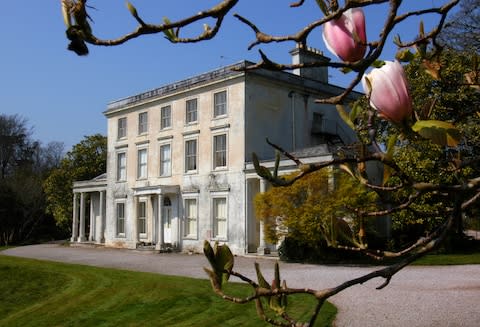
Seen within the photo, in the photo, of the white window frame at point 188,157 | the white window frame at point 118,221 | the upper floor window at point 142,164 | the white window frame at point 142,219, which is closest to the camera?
the white window frame at point 188,157

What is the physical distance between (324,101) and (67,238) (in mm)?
46550

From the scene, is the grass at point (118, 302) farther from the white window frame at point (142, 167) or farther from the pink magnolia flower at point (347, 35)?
the white window frame at point (142, 167)

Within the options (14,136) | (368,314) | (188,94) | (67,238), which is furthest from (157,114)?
(14,136)

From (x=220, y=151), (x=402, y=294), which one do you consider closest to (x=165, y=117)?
(x=220, y=151)

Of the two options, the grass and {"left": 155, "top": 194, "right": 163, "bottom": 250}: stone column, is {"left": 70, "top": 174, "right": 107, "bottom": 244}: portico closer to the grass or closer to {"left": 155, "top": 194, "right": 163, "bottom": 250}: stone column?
{"left": 155, "top": 194, "right": 163, "bottom": 250}: stone column

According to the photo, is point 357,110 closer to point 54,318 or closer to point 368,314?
point 368,314

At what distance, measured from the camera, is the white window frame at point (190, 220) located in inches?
1119

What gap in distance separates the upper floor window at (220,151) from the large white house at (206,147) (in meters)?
0.05

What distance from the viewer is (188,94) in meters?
29.5

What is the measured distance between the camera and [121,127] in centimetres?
3481

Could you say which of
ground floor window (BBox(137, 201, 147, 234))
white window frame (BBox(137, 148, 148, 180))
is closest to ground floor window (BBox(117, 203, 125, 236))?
ground floor window (BBox(137, 201, 147, 234))

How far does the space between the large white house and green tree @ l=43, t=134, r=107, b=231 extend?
7.83 metres

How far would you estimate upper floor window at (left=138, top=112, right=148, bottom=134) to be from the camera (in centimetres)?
3275

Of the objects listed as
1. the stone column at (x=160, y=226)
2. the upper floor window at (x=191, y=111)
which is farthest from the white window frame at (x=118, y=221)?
the upper floor window at (x=191, y=111)
